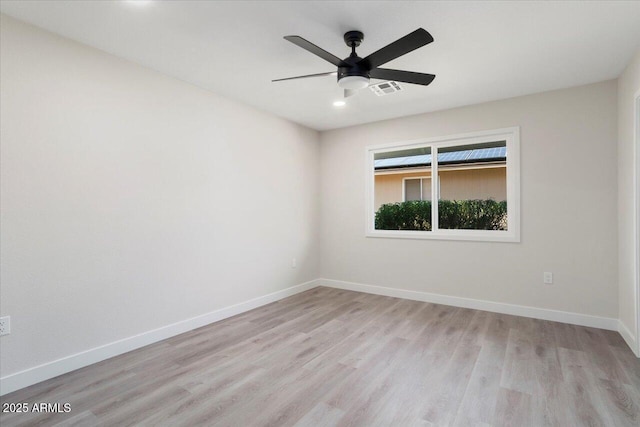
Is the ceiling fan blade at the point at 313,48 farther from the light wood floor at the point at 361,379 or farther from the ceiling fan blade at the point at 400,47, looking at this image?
the light wood floor at the point at 361,379

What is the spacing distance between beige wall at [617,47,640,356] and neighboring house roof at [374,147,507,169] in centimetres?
108

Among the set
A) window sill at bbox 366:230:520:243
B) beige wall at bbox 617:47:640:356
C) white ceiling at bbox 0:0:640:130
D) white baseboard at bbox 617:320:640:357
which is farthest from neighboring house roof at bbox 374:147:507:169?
white baseboard at bbox 617:320:640:357

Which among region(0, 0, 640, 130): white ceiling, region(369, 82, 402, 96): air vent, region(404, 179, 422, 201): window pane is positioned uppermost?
region(0, 0, 640, 130): white ceiling

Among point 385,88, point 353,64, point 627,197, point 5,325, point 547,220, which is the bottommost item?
point 5,325

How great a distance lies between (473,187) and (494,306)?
4.95ft

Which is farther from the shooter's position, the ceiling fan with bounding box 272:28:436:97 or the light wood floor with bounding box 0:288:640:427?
the ceiling fan with bounding box 272:28:436:97

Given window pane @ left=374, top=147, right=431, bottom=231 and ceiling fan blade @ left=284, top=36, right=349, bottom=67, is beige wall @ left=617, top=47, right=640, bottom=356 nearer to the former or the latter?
window pane @ left=374, top=147, right=431, bottom=231

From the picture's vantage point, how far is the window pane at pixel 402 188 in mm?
4574

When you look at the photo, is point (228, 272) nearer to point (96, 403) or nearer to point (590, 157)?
point (96, 403)

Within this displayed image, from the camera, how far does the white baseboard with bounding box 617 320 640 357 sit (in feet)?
8.73

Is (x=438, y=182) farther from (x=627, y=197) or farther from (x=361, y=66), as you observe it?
(x=361, y=66)

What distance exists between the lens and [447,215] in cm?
434

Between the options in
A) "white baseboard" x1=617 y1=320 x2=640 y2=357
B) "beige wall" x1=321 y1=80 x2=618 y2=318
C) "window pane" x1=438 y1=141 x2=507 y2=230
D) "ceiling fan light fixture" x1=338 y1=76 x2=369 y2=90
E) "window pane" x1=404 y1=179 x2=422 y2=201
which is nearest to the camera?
"ceiling fan light fixture" x1=338 y1=76 x2=369 y2=90

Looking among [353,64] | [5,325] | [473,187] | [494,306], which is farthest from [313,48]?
[494,306]
